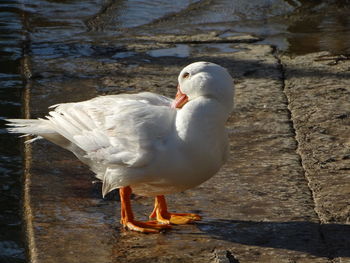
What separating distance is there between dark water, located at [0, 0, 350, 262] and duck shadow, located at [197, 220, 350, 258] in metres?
2.07

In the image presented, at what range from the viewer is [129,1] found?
9.32m

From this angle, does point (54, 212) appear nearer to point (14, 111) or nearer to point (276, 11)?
point (14, 111)

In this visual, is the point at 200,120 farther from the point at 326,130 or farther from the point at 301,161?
the point at 326,130

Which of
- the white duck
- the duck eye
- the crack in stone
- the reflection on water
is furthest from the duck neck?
the reflection on water

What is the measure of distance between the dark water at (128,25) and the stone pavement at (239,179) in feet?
0.57

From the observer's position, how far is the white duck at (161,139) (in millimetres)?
4219

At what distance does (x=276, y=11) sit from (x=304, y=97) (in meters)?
2.83

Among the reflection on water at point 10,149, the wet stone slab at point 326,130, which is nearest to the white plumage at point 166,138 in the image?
the reflection on water at point 10,149

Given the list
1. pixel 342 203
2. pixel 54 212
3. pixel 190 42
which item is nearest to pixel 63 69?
pixel 190 42

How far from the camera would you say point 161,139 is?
14.0ft

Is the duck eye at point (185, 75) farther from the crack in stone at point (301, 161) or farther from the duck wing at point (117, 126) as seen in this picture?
the crack in stone at point (301, 161)

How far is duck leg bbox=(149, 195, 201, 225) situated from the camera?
452 centimetres

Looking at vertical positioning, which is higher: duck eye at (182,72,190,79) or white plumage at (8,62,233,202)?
duck eye at (182,72,190,79)

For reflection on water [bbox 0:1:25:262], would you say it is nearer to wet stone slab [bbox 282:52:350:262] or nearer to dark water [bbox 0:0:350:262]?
dark water [bbox 0:0:350:262]
